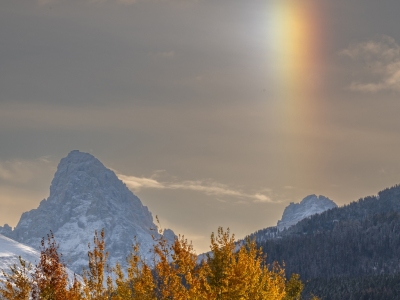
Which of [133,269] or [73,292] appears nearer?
[133,269]

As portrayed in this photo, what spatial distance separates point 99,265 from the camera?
45969mm

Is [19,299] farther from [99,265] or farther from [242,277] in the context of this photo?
Answer: [242,277]

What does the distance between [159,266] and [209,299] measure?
5.71m

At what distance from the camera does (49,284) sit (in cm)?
4881

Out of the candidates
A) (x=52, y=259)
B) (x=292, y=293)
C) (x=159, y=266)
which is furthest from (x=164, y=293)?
(x=292, y=293)

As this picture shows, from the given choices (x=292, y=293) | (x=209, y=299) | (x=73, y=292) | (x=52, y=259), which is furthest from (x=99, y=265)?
(x=292, y=293)

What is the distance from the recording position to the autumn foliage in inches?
1679

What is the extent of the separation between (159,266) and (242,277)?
5096 millimetres

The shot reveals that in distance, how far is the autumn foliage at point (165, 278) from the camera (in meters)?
42.7

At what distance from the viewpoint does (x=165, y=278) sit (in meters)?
42.9

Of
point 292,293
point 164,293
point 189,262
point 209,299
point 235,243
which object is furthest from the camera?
point 292,293

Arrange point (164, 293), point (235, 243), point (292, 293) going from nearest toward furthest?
point (164, 293)
point (235, 243)
point (292, 293)

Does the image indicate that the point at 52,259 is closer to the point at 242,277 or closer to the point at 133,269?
the point at 133,269

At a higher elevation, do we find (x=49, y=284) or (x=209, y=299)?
(x=49, y=284)
